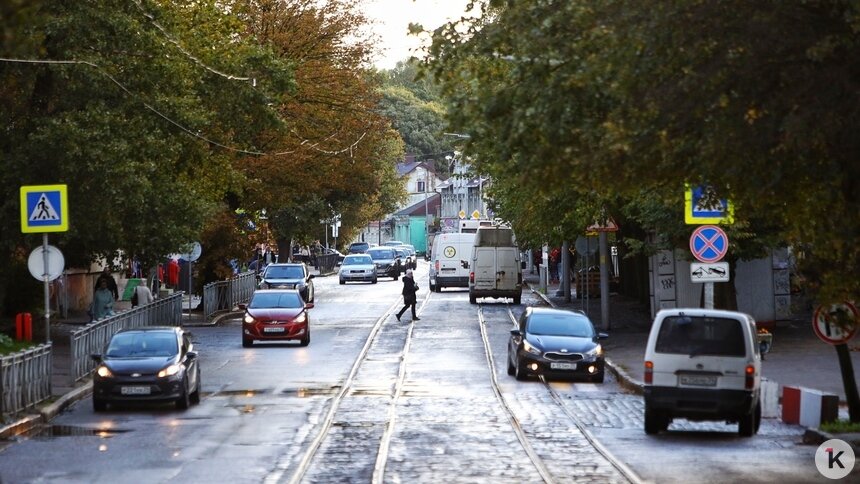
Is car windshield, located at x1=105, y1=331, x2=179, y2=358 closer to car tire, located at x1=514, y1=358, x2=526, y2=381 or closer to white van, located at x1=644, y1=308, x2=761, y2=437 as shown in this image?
car tire, located at x1=514, y1=358, x2=526, y2=381

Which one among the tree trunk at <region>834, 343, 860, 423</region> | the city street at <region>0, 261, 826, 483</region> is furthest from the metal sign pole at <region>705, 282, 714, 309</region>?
the tree trunk at <region>834, 343, 860, 423</region>

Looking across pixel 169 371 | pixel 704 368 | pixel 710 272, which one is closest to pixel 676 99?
pixel 704 368

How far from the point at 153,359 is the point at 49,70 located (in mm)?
10208

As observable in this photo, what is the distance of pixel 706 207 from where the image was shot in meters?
16.9

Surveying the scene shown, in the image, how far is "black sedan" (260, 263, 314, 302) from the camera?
54.3 m

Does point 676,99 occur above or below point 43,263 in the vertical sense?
above

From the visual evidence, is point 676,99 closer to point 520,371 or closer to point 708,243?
point 708,243

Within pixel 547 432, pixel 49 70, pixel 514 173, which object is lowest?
pixel 547 432

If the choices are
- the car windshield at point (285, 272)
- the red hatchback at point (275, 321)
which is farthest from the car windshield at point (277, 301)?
the car windshield at point (285, 272)

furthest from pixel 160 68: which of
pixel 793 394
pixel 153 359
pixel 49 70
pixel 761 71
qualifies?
pixel 761 71

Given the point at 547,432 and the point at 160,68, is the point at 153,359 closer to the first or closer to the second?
the point at 547,432

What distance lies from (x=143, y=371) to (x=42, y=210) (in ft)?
11.7

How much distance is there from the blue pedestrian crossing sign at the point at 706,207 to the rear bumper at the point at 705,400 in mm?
2343

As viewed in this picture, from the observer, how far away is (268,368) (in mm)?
31938
